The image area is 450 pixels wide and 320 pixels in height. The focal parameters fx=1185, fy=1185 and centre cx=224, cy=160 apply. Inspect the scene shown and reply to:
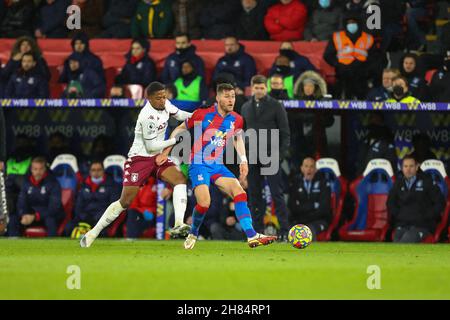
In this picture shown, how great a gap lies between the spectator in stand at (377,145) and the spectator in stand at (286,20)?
10.4 ft

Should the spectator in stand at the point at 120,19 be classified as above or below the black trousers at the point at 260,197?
above

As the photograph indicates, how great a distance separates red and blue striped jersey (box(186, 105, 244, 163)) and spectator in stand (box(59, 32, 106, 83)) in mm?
5430

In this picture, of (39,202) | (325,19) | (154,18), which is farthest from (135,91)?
(325,19)

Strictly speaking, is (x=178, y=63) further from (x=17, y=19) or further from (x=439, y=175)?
(x=439, y=175)

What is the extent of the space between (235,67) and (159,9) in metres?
2.78

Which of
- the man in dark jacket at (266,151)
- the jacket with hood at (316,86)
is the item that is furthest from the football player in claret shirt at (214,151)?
the jacket with hood at (316,86)

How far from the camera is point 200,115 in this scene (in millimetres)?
13945

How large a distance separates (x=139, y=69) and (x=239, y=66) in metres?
1.66

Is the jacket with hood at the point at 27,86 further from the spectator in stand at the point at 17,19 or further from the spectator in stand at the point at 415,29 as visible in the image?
the spectator in stand at the point at 415,29

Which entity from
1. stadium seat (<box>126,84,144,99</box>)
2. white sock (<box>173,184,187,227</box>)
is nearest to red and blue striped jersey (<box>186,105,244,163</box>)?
white sock (<box>173,184,187,227</box>)

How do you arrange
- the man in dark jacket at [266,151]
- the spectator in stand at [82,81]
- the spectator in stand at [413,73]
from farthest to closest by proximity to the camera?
the spectator in stand at [82,81]
the spectator in stand at [413,73]
the man in dark jacket at [266,151]

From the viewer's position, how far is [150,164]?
47.9ft

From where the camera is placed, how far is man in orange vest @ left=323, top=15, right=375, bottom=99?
18.3m

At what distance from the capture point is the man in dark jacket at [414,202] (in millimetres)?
17141
